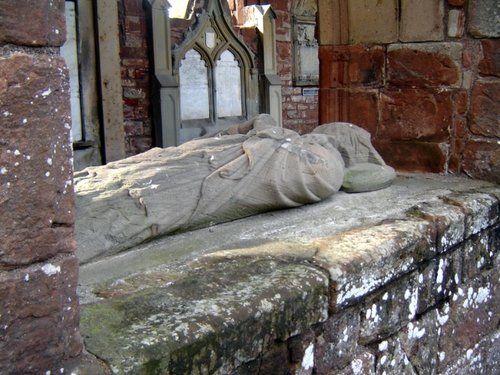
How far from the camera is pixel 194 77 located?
928 cm

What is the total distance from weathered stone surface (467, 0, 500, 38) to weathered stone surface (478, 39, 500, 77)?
37 millimetres

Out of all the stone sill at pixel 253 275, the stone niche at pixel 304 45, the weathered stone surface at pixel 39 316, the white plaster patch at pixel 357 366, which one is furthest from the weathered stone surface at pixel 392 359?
the stone niche at pixel 304 45

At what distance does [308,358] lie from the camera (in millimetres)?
Result: 2018

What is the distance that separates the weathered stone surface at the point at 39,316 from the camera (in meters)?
1.25

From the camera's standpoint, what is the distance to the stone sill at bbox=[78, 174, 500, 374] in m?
1.59

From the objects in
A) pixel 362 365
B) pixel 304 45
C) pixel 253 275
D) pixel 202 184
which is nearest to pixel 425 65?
pixel 202 184

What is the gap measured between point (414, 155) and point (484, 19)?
851 millimetres

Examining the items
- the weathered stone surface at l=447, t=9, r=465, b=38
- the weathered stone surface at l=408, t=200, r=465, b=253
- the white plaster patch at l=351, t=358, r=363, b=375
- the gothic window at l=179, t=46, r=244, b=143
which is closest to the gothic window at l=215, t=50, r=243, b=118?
the gothic window at l=179, t=46, r=244, b=143

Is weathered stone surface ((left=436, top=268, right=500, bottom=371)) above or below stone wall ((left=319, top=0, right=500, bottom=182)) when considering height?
below

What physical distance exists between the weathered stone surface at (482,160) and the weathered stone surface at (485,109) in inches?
2.4

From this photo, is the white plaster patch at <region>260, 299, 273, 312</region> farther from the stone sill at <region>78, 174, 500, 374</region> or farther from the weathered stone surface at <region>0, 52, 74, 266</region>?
the weathered stone surface at <region>0, 52, 74, 266</region>

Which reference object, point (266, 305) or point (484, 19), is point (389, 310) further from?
point (484, 19)

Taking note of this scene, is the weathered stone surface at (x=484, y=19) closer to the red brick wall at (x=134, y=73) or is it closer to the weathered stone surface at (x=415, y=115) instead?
the weathered stone surface at (x=415, y=115)

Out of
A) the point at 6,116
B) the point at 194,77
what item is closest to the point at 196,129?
the point at 194,77
